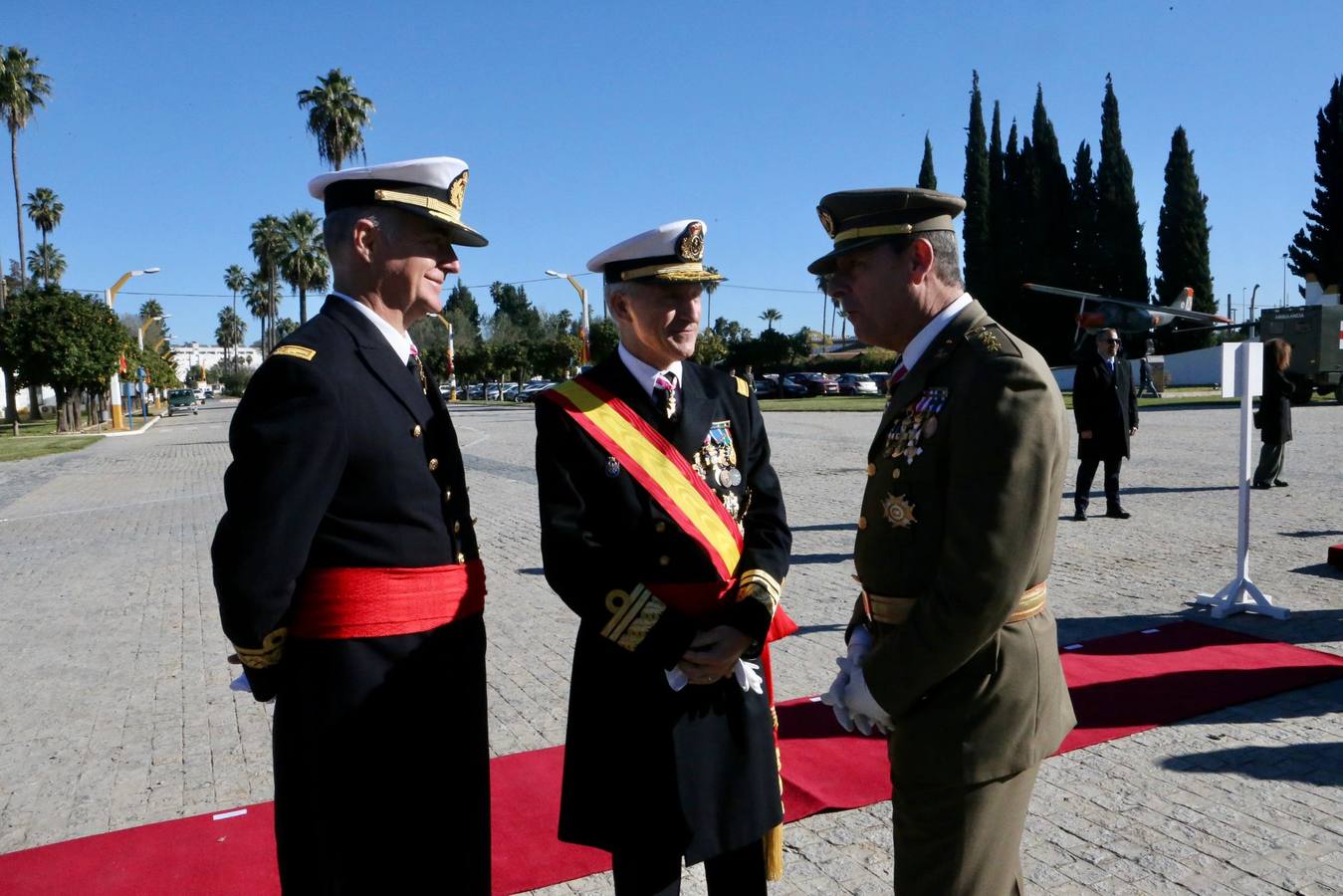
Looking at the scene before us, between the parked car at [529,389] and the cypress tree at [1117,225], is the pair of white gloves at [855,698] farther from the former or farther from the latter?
the parked car at [529,389]

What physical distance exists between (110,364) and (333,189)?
1490 inches

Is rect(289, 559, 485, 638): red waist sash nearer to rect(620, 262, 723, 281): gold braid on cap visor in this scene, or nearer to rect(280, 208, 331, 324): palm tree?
rect(620, 262, 723, 281): gold braid on cap visor

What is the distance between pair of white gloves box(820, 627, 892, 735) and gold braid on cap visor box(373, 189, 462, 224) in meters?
1.47

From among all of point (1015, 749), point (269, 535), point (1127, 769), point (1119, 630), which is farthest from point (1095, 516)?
point (269, 535)

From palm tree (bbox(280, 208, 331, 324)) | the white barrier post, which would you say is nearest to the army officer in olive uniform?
the white barrier post

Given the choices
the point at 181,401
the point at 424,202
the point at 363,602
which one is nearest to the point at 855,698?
the point at 363,602

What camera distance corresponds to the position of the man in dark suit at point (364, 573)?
81.7 inches

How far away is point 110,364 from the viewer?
34.7 metres

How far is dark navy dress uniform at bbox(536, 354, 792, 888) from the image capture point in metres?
2.45

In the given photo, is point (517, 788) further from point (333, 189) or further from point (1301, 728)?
point (1301, 728)

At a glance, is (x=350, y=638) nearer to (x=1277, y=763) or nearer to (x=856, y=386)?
(x=1277, y=763)

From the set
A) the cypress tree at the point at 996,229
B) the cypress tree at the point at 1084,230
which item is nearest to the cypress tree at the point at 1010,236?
the cypress tree at the point at 996,229

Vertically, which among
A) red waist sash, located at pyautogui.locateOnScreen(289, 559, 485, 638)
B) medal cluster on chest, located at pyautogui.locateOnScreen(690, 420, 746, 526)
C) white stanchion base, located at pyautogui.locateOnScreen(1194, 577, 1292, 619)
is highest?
medal cluster on chest, located at pyautogui.locateOnScreen(690, 420, 746, 526)

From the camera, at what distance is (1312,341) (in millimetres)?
30203
